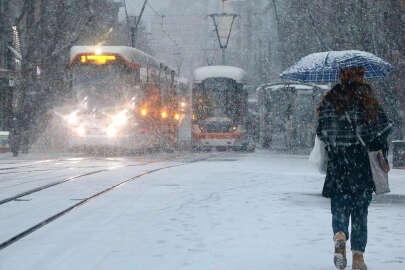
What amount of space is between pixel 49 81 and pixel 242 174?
17.3 meters

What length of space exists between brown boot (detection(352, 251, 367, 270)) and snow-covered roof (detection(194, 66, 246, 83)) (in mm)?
24977

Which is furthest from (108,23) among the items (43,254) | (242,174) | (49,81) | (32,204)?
(43,254)

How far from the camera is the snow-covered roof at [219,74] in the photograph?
31094 mm

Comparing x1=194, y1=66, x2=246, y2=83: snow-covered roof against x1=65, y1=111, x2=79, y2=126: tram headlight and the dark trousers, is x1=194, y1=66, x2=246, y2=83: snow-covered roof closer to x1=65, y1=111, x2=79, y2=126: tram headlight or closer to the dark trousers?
x1=65, y1=111, x2=79, y2=126: tram headlight

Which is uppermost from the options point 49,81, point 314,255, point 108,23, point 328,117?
point 108,23

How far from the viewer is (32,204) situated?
10.8 meters

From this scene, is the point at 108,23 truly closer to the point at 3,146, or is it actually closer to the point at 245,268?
the point at 3,146

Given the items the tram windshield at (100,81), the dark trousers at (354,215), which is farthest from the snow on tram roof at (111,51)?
the dark trousers at (354,215)

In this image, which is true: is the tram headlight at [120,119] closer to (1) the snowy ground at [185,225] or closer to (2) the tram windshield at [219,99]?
(2) the tram windshield at [219,99]

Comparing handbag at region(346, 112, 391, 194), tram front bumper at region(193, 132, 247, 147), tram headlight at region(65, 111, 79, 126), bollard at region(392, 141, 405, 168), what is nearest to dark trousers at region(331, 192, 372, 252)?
handbag at region(346, 112, 391, 194)

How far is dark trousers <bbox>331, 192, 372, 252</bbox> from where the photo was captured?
6289 millimetres

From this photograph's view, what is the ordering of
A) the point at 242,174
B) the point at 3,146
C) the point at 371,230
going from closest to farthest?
the point at 371,230 < the point at 242,174 < the point at 3,146

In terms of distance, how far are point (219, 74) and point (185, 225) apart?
22.6m

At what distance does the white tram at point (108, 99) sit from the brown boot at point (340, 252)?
1867cm
